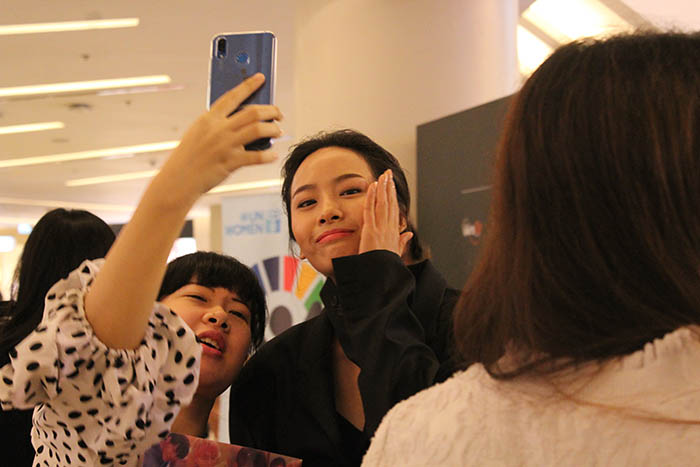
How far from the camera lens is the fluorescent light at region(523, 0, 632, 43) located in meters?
6.47

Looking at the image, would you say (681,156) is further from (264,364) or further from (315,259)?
(264,364)

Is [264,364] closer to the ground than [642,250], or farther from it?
closer to the ground

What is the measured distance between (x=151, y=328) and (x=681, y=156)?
0.71m

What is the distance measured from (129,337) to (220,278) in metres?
0.75

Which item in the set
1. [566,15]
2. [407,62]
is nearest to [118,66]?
[566,15]

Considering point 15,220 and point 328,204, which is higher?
point 15,220

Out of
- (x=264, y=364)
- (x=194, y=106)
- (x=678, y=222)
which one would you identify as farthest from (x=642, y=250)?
(x=194, y=106)

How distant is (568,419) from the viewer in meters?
0.68

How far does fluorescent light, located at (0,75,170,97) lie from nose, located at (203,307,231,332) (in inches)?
283

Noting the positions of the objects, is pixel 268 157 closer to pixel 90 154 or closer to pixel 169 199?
pixel 169 199

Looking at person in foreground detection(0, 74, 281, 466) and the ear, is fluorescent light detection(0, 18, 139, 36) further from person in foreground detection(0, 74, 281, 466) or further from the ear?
person in foreground detection(0, 74, 281, 466)

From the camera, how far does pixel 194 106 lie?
31.2 feet

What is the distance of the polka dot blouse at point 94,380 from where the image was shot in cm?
92

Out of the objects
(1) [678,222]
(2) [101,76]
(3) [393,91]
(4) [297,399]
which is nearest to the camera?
(1) [678,222]
